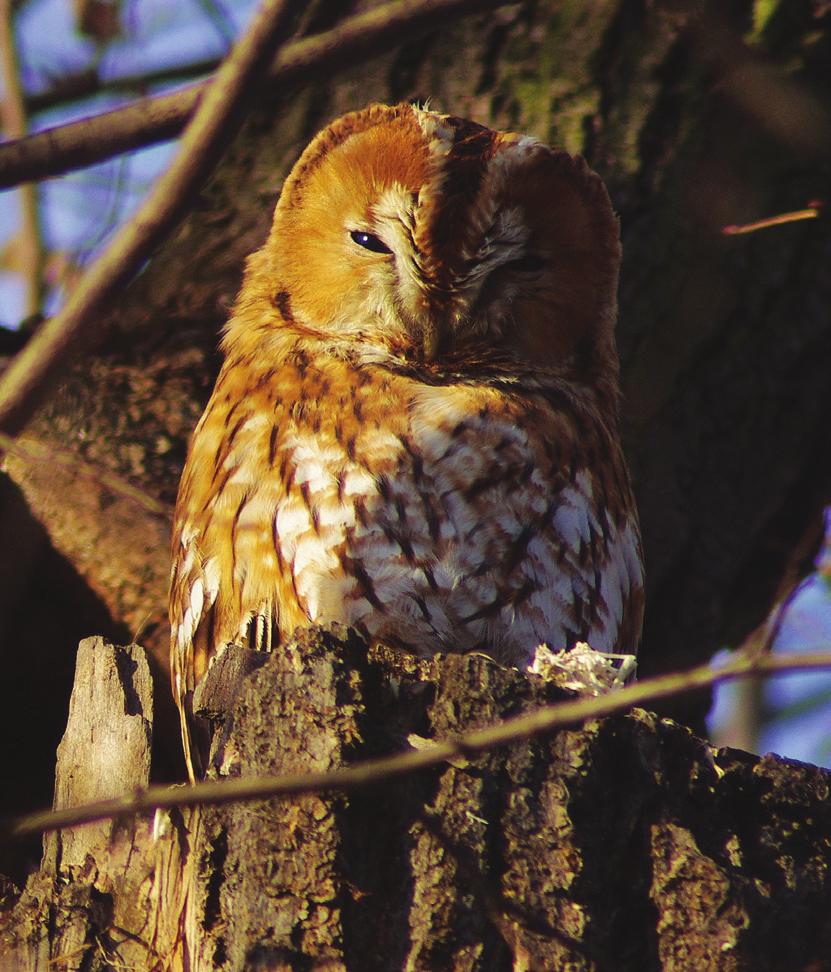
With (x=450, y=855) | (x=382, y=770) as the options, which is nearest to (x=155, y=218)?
(x=382, y=770)

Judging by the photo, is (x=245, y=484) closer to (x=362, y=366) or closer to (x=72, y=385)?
(x=362, y=366)

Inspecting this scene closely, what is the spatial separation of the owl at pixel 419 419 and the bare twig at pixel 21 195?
131 cm

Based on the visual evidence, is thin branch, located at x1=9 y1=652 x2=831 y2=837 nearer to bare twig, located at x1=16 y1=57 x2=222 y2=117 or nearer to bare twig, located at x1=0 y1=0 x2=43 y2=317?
bare twig, located at x1=0 y1=0 x2=43 y2=317

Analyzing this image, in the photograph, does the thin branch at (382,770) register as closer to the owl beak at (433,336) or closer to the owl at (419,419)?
the owl at (419,419)

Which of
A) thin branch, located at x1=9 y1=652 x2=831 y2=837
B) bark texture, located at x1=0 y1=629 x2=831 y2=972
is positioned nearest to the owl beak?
bark texture, located at x1=0 y1=629 x2=831 y2=972

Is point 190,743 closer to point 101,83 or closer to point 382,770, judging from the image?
point 382,770

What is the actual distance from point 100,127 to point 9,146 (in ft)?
0.38

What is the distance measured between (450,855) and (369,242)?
1.48 m

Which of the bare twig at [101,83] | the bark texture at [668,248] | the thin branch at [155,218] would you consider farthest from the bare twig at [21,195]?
the thin branch at [155,218]

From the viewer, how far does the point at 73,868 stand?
6.31ft

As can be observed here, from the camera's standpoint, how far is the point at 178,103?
1.62 m

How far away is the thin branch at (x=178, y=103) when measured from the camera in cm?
150

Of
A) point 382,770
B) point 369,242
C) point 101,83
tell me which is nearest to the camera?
point 382,770

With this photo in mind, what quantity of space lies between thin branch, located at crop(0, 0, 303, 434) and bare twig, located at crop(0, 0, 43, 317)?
8.58 feet
